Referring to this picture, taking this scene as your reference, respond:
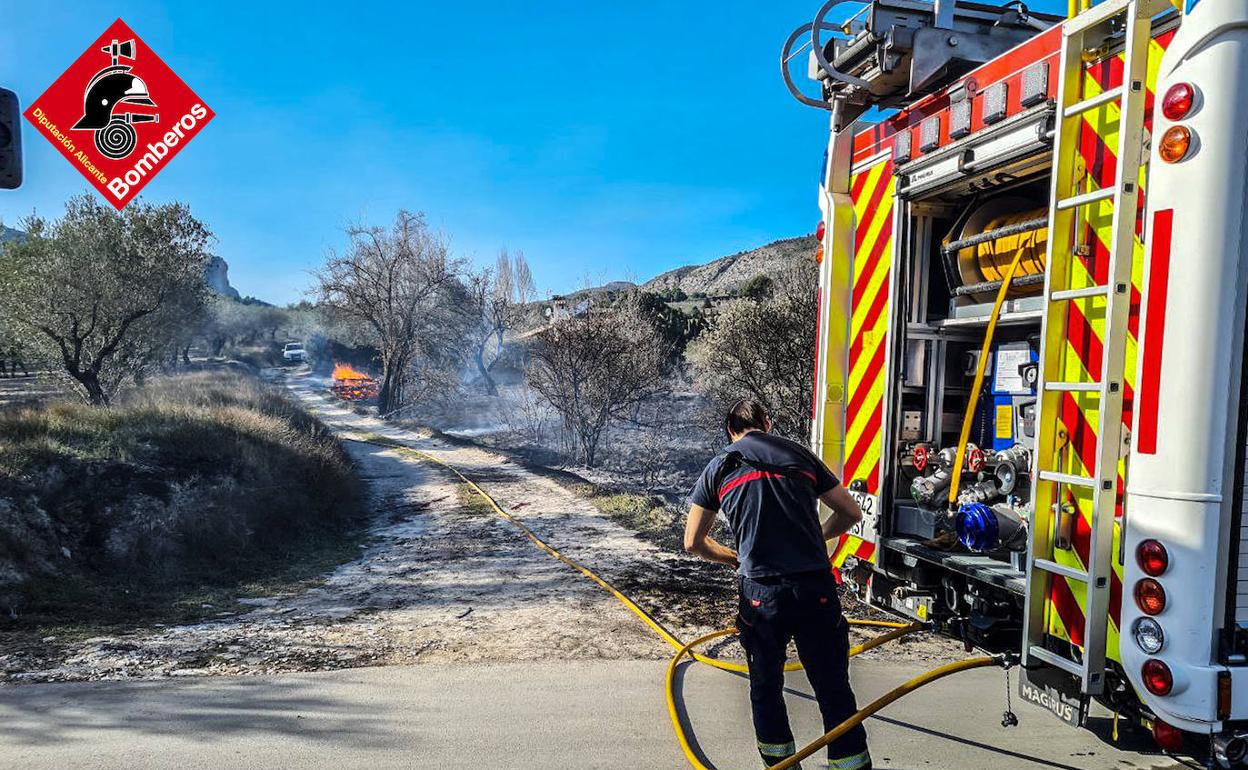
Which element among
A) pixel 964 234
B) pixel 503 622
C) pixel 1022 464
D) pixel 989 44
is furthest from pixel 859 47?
pixel 503 622

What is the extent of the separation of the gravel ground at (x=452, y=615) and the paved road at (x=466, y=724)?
0.41 m

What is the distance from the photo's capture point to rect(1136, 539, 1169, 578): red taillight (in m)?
2.65

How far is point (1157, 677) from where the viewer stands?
2.67 metres

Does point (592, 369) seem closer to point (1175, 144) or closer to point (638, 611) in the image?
point (638, 611)

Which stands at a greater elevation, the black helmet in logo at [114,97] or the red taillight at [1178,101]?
the black helmet in logo at [114,97]

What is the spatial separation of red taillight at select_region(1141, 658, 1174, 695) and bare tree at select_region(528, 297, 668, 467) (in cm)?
1742

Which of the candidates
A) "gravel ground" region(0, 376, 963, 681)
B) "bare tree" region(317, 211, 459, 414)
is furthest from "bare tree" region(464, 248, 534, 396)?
"gravel ground" region(0, 376, 963, 681)

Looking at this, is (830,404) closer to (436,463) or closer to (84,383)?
(436,463)

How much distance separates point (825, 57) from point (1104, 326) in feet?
9.49

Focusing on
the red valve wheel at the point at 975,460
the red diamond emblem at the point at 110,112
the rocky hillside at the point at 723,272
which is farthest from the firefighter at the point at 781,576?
the rocky hillside at the point at 723,272

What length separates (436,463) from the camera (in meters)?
18.0

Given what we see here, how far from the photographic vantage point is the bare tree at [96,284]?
16.2 meters

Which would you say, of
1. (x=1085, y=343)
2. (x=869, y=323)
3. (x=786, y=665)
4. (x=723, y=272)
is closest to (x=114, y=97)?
(x=869, y=323)

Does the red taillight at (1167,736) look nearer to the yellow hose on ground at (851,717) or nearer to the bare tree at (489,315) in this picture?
the yellow hose on ground at (851,717)
